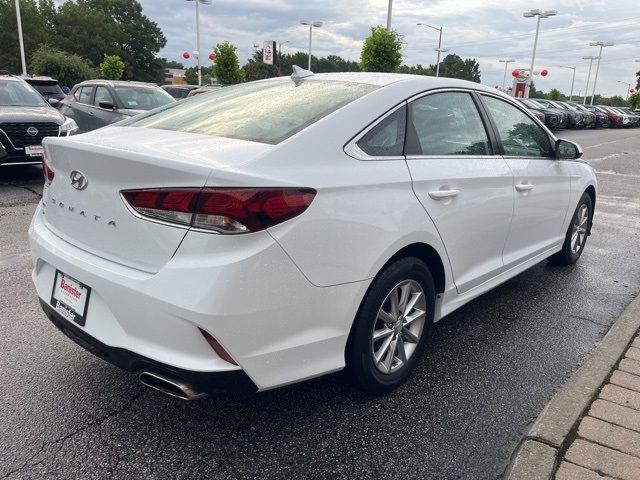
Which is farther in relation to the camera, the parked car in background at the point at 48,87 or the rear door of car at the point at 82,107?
the parked car in background at the point at 48,87

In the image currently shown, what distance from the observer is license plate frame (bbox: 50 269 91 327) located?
88.0 inches

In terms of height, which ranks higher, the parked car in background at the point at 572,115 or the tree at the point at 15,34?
the tree at the point at 15,34

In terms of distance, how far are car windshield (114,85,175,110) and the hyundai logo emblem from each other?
8745 mm

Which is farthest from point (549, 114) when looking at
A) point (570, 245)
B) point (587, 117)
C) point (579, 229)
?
point (570, 245)

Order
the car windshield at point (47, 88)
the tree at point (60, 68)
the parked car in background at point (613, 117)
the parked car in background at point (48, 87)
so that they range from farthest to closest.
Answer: the parked car in background at point (613, 117)
the tree at point (60, 68)
the car windshield at point (47, 88)
the parked car in background at point (48, 87)

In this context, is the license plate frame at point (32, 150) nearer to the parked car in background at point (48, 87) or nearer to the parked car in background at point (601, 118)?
the parked car in background at point (48, 87)

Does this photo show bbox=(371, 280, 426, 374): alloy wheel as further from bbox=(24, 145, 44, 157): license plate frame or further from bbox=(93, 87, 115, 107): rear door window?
bbox=(93, 87, 115, 107): rear door window

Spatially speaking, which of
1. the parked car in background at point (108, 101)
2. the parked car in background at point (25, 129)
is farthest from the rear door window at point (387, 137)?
the parked car in background at point (108, 101)

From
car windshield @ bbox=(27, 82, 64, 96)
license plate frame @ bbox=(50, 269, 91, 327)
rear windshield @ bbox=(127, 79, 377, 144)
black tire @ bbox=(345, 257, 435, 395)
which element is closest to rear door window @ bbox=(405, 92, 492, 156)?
rear windshield @ bbox=(127, 79, 377, 144)

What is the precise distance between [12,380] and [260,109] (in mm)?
1936

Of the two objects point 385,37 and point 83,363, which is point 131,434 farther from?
point 385,37

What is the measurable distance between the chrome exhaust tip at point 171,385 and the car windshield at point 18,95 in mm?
8209

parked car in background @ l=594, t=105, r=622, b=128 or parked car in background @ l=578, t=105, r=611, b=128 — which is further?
parked car in background @ l=594, t=105, r=622, b=128

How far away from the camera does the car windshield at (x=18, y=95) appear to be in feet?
28.5
